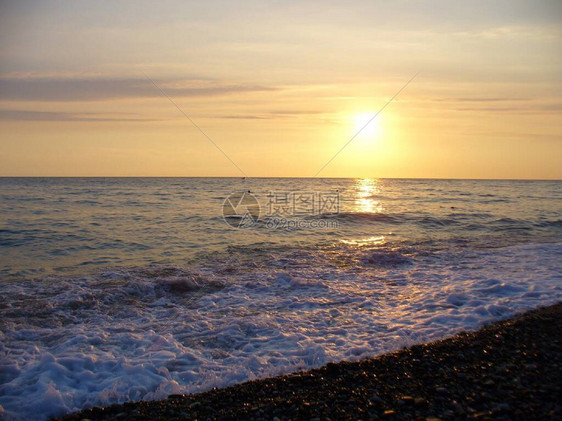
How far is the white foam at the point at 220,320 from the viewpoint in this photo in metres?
5.84

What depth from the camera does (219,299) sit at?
9977mm

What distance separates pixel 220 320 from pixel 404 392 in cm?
443

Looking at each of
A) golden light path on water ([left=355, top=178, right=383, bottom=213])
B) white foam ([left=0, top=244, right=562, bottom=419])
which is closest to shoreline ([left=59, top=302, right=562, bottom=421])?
white foam ([left=0, top=244, right=562, bottom=419])

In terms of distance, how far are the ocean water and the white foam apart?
0.11 ft

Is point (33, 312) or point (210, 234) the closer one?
point (33, 312)

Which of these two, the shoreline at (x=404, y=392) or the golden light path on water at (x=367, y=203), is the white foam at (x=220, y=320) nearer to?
the shoreline at (x=404, y=392)

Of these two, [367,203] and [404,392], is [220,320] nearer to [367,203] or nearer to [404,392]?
[404,392]

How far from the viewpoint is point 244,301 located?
9.80 meters

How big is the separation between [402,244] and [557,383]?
13.2 meters

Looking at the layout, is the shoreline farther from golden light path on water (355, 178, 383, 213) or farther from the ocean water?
golden light path on water (355, 178, 383, 213)

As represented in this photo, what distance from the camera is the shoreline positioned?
4539 mm

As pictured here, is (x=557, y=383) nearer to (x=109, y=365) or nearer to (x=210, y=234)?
(x=109, y=365)

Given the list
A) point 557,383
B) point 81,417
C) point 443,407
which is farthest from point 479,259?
point 81,417

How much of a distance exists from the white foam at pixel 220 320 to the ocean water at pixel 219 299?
0.03m
